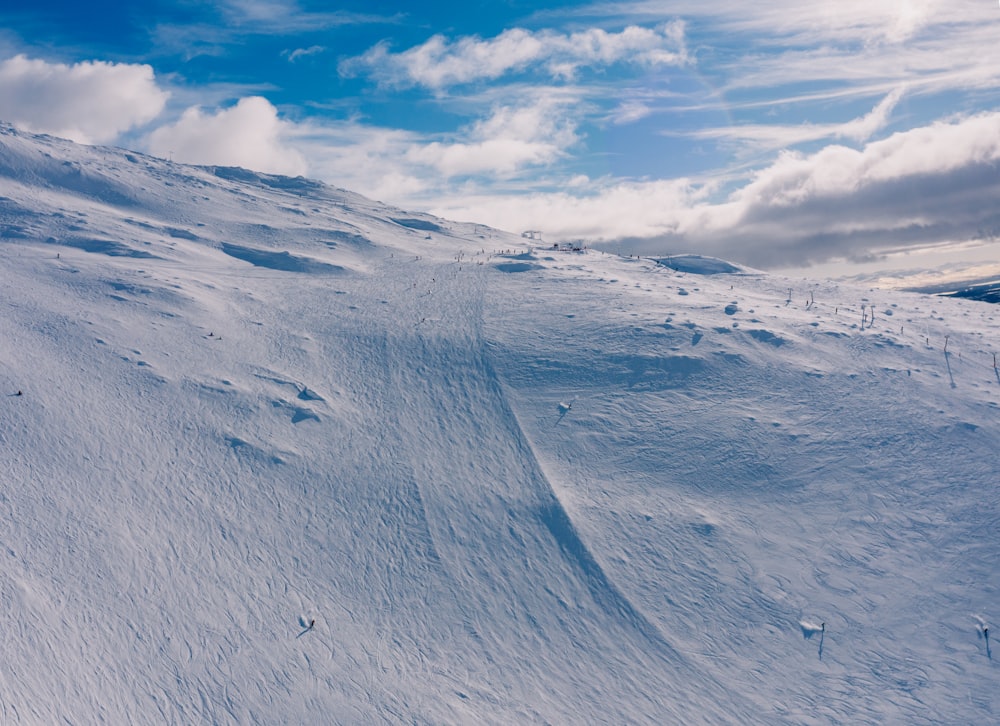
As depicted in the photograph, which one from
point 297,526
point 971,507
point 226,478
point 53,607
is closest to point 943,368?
point 971,507

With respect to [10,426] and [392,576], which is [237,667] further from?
[10,426]

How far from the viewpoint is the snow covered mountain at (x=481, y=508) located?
10.3 m

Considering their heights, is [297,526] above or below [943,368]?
below

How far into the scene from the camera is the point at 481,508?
13.8 m

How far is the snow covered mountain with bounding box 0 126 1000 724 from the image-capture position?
10.3 m

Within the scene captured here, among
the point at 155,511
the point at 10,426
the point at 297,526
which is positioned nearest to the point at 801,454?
the point at 297,526

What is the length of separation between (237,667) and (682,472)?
10.0m

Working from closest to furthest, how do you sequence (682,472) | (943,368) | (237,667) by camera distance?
(237,667)
(682,472)
(943,368)

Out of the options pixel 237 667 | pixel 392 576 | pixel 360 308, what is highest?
pixel 360 308

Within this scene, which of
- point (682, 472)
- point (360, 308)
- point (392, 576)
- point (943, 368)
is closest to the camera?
point (392, 576)

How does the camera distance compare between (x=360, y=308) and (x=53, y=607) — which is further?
(x=360, y=308)

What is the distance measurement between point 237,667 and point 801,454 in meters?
12.7

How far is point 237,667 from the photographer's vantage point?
392 inches

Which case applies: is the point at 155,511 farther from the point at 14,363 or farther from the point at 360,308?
the point at 360,308
